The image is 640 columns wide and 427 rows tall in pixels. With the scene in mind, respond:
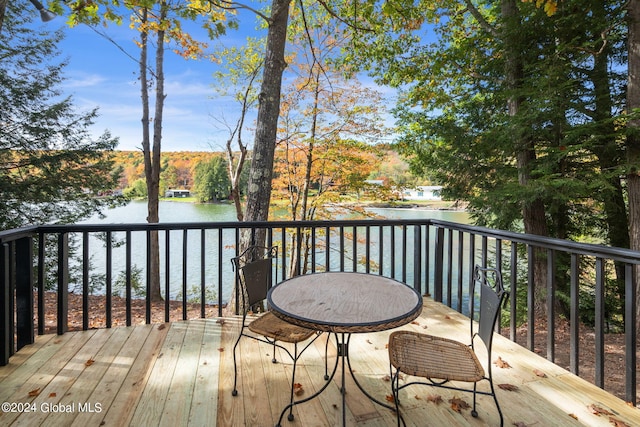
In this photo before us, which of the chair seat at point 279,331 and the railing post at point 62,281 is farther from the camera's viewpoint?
the railing post at point 62,281

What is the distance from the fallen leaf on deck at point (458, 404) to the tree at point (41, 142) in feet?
24.2

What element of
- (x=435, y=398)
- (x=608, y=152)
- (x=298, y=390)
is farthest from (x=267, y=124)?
(x=608, y=152)

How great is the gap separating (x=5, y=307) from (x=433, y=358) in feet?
9.12

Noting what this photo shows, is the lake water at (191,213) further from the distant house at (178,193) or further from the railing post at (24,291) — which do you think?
the railing post at (24,291)

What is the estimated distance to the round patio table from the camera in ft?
4.49

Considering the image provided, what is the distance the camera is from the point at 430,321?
2.97 m

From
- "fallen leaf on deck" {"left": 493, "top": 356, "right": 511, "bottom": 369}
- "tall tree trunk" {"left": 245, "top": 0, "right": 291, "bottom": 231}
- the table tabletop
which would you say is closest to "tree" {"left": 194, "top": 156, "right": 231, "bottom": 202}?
"tall tree trunk" {"left": 245, "top": 0, "right": 291, "bottom": 231}

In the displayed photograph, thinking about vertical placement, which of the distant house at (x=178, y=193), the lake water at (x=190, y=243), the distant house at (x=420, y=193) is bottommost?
the lake water at (x=190, y=243)

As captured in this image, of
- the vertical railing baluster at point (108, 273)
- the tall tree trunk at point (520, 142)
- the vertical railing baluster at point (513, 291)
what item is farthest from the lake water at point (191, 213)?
the vertical railing baluster at point (108, 273)

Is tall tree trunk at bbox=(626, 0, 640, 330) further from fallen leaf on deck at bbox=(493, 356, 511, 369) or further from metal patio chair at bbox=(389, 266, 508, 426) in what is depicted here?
metal patio chair at bbox=(389, 266, 508, 426)

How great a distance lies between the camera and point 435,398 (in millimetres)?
1817

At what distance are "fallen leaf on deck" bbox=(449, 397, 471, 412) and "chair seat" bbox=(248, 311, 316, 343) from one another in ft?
2.87

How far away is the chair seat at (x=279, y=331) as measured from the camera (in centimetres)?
175

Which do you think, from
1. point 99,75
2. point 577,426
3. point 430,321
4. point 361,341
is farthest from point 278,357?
point 99,75
